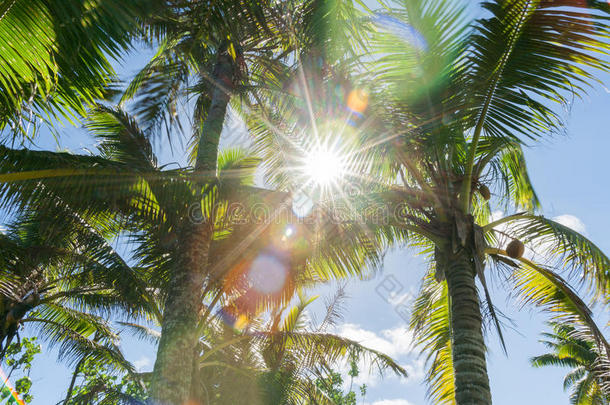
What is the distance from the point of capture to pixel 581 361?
23.5 metres

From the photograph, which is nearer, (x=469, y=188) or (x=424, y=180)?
(x=469, y=188)

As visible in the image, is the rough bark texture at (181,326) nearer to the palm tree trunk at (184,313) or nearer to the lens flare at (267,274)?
the palm tree trunk at (184,313)

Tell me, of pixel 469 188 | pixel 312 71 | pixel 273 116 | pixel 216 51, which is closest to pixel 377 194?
pixel 469 188

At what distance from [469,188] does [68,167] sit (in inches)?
177

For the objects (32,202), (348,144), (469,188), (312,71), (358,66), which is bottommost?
(32,202)

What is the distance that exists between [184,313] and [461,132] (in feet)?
13.9

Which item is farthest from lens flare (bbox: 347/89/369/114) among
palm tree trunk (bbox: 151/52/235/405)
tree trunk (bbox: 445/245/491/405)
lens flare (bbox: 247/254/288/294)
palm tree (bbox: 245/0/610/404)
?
lens flare (bbox: 247/254/288/294)

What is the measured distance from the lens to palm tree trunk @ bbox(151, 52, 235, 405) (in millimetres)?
5176

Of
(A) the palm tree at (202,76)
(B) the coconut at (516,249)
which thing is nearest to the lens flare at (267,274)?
(A) the palm tree at (202,76)

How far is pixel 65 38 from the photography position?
3740 mm

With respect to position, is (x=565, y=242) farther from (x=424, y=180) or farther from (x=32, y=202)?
(x=32, y=202)

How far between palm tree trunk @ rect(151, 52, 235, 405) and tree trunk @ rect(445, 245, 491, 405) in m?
3.08

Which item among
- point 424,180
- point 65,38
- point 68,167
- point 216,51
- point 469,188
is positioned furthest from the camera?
point 216,51

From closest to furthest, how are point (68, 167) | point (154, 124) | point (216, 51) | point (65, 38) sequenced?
point (65, 38) → point (68, 167) → point (216, 51) → point (154, 124)
